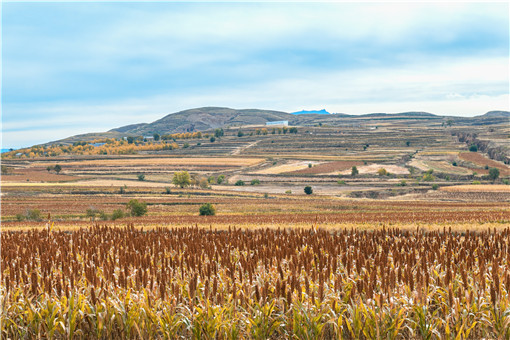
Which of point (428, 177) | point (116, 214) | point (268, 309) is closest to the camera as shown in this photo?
point (268, 309)

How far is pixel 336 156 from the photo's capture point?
574ft

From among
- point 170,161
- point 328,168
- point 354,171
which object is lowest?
point 354,171

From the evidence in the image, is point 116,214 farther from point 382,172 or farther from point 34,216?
point 382,172

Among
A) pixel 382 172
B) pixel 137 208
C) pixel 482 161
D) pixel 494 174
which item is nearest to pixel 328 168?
pixel 382 172

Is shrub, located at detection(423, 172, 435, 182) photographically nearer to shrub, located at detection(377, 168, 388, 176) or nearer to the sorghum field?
shrub, located at detection(377, 168, 388, 176)

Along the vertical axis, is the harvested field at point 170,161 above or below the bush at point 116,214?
above

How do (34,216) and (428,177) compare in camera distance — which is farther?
(428,177)

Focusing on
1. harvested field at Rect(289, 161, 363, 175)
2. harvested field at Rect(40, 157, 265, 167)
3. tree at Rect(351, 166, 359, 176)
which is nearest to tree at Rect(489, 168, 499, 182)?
tree at Rect(351, 166, 359, 176)

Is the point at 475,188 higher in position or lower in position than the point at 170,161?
lower

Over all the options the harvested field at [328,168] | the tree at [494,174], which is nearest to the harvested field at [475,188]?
the tree at [494,174]

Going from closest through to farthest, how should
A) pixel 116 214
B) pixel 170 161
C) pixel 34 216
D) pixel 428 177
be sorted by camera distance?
1. pixel 116 214
2. pixel 34 216
3. pixel 428 177
4. pixel 170 161

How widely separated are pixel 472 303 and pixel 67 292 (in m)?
9.23

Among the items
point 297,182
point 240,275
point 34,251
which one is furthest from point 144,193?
point 240,275

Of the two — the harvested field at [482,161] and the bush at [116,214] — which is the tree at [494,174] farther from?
the bush at [116,214]
